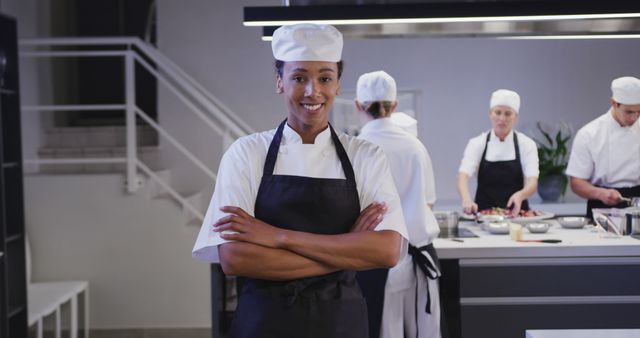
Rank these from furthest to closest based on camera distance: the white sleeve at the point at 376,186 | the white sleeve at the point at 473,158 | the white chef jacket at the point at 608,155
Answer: the white sleeve at the point at 473,158 < the white chef jacket at the point at 608,155 < the white sleeve at the point at 376,186

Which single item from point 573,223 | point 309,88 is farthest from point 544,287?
point 309,88

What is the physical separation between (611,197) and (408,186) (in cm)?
133

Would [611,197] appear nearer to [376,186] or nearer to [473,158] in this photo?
[473,158]

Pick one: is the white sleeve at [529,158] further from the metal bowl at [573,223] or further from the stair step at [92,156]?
the stair step at [92,156]

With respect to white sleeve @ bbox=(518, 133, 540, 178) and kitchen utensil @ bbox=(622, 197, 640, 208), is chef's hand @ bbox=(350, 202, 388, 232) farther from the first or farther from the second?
white sleeve @ bbox=(518, 133, 540, 178)

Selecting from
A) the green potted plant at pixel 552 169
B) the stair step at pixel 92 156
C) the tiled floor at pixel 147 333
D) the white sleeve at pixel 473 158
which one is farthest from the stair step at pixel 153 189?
the green potted plant at pixel 552 169

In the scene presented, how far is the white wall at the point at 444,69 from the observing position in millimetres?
6367

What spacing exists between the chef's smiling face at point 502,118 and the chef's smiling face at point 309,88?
9.59ft

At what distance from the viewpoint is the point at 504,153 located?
4848mm

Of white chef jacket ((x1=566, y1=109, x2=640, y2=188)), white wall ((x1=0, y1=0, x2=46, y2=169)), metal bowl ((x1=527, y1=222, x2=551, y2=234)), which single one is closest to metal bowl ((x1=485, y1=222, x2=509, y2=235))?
metal bowl ((x1=527, y1=222, x2=551, y2=234))

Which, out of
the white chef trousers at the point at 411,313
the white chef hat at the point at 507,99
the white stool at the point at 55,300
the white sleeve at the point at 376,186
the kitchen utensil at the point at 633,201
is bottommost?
the white stool at the point at 55,300

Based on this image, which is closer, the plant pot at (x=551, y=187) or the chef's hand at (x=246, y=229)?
the chef's hand at (x=246, y=229)

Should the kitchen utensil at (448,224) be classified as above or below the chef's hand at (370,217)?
below

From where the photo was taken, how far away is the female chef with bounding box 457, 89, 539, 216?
15.6 ft
